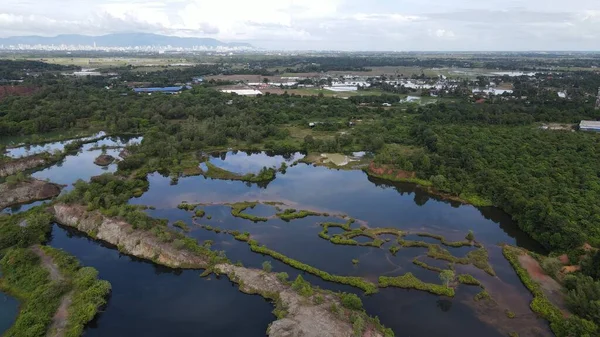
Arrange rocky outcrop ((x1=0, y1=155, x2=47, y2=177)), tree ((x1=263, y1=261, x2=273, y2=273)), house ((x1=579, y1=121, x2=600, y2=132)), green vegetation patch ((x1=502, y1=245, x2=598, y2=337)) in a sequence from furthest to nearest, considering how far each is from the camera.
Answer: house ((x1=579, y1=121, x2=600, y2=132)) → rocky outcrop ((x1=0, y1=155, x2=47, y2=177)) → tree ((x1=263, y1=261, x2=273, y2=273)) → green vegetation patch ((x1=502, y1=245, x2=598, y2=337))

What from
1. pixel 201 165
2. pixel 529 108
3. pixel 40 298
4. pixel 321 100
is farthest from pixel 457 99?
pixel 40 298

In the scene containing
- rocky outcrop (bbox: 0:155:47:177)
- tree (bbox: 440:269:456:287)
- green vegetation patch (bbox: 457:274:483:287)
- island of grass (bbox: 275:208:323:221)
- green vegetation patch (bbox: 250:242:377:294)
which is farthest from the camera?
rocky outcrop (bbox: 0:155:47:177)

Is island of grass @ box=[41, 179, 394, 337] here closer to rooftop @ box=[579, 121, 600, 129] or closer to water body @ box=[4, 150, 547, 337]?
water body @ box=[4, 150, 547, 337]

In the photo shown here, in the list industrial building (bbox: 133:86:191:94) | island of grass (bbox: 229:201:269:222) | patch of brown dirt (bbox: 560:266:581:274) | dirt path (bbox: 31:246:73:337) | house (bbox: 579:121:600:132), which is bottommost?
dirt path (bbox: 31:246:73:337)

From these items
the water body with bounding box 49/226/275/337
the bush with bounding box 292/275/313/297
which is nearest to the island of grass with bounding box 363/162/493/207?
the bush with bounding box 292/275/313/297

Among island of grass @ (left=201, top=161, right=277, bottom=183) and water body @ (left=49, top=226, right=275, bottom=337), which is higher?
island of grass @ (left=201, top=161, right=277, bottom=183)

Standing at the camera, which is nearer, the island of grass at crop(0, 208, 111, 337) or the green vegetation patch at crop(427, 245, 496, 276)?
the island of grass at crop(0, 208, 111, 337)

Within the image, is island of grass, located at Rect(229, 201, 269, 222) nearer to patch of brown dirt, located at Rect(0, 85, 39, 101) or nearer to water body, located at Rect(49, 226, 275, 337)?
water body, located at Rect(49, 226, 275, 337)

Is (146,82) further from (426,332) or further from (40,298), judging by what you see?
(426,332)
